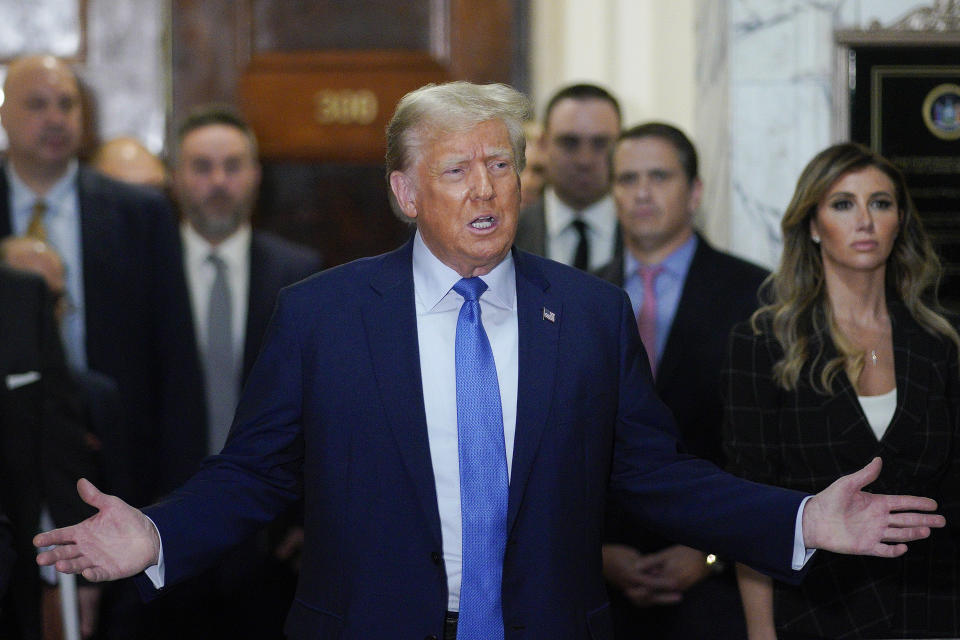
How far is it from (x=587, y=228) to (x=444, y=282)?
2262 mm

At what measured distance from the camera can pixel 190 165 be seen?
5.32 metres

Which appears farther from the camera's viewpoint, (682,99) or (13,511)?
(682,99)

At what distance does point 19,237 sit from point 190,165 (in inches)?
31.0

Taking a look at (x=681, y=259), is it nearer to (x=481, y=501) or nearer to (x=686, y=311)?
(x=686, y=311)

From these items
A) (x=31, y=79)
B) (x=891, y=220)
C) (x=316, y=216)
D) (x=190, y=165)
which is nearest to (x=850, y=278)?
(x=891, y=220)

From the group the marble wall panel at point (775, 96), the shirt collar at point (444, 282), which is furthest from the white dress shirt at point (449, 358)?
the marble wall panel at point (775, 96)

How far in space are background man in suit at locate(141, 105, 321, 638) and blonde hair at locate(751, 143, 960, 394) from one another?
6.27 feet

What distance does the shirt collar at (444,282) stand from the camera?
279cm

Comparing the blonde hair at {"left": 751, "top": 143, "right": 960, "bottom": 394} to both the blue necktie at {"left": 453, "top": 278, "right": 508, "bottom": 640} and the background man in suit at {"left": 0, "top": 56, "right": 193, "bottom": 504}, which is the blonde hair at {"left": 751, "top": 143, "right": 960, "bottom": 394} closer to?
the blue necktie at {"left": 453, "top": 278, "right": 508, "bottom": 640}

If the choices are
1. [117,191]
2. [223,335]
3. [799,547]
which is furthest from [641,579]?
[117,191]

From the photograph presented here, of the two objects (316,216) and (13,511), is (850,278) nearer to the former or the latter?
(13,511)

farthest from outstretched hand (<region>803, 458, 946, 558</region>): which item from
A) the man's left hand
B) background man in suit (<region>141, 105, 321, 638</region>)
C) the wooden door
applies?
the wooden door

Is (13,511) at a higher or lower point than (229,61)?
lower

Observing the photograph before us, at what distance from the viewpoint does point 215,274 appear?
512cm
